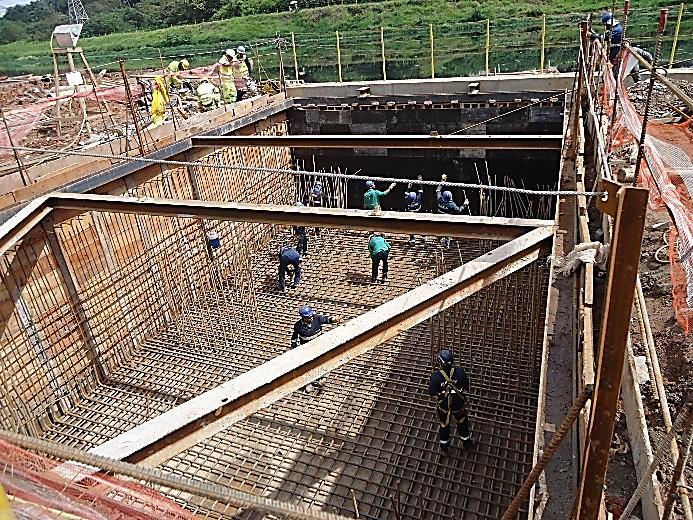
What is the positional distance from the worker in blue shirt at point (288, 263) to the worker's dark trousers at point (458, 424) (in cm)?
445

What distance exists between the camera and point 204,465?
6395mm

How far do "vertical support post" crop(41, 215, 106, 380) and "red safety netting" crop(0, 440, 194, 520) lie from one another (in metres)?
5.60

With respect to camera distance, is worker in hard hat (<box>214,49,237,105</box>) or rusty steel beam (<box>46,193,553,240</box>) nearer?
rusty steel beam (<box>46,193,553,240</box>)

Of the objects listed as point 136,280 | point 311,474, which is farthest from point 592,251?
point 136,280

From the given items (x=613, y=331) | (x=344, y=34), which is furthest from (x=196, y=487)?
(x=344, y=34)

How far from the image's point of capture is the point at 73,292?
7906 millimetres

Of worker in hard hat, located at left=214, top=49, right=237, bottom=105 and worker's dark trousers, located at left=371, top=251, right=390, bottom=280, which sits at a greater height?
worker in hard hat, located at left=214, top=49, right=237, bottom=105

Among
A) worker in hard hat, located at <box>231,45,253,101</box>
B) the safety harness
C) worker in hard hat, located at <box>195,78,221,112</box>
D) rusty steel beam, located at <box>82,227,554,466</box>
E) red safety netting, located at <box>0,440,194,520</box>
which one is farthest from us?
worker in hard hat, located at <box>231,45,253,101</box>

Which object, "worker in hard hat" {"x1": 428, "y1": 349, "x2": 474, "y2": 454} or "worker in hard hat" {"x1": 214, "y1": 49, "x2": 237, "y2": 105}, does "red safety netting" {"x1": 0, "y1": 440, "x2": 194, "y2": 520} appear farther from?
"worker in hard hat" {"x1": 214, "y1": 49, "x2": 237, "y2": 105}

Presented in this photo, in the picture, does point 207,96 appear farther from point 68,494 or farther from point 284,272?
point 68,494

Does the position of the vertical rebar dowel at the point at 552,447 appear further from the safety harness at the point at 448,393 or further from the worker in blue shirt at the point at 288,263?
the worker in blue shirt at the point at 288,263

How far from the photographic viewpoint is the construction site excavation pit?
6070mm

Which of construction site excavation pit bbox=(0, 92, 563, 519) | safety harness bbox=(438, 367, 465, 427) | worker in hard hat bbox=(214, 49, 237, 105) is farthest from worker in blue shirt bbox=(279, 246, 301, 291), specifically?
worker in hard hat bbox=(214, 49, 237, 105)

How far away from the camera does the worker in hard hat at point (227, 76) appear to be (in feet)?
40.6
